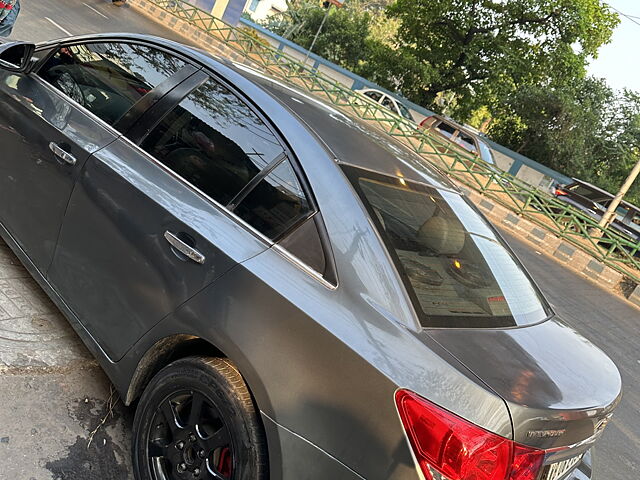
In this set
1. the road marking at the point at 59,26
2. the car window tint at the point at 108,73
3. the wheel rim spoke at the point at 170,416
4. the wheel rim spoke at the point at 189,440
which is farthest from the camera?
A: the road marking at the point at 59,26

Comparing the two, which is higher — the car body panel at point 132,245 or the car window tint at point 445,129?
the car window tint at point 445,129

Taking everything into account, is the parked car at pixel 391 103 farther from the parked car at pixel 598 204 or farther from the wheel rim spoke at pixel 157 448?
the wheel rim spoke at pixel 157 448

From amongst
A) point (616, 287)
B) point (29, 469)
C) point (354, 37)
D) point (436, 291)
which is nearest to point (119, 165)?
point (29, 469)

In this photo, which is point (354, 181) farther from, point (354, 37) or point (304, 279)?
point (354, 37)

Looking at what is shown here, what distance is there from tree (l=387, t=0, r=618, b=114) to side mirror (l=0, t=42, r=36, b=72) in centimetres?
3076

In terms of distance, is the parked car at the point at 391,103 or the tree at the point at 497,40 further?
the tree at the point at 497,40

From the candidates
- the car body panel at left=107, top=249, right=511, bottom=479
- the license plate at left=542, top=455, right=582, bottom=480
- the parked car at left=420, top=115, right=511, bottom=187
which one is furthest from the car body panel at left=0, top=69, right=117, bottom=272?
the parked car at left=420, top=115, right=511, bottom=187

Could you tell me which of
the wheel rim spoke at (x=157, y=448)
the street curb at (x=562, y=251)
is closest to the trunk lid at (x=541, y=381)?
the wheel rim spoke at (x=157, y=448)

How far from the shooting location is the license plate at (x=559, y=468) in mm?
1855

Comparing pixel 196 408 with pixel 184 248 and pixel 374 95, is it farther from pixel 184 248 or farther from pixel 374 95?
pixel 374 95

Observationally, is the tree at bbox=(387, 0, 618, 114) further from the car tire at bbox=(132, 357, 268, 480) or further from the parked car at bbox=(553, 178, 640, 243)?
the car tire at bbox=(132, 357, 268, 480)

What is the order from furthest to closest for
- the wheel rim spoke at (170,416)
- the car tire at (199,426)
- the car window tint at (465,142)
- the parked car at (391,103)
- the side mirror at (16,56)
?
the parked car at (391,103) < the car window tint at (465,142) < the side mirror at (16,56) < the wheel rim spoke at (170,416) < the car tire at (199,426)

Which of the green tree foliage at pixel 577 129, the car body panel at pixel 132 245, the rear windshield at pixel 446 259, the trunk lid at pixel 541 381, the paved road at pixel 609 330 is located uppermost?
the green tree foliage at pixel 577 129

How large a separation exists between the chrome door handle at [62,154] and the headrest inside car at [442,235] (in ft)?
5.48
